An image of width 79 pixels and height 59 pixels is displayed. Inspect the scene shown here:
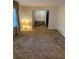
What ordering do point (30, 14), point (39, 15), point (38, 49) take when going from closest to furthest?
point (38, 49), point (30, 14), point (39, 15)

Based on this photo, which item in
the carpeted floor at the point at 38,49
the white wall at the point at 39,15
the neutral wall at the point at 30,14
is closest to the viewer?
the carpeted floor at the point at 38,49

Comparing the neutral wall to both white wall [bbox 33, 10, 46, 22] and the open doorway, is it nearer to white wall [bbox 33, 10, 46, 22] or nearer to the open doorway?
the open doorway

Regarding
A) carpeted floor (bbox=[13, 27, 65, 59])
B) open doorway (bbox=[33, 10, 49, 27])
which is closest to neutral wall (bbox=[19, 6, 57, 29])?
open doorway (bbox=[33, 10, 49, 27])

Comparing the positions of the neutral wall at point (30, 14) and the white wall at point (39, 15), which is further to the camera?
the white wall at point (39, 15)

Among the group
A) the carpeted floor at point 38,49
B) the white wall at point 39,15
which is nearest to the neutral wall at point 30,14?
the white wall at point 39,15

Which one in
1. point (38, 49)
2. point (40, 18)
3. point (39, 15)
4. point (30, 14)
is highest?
point (39, 15)

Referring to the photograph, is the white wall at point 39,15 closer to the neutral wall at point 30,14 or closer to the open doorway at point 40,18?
the open doorway at point 40,18

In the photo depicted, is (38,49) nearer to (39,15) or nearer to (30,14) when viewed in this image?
(30,14)

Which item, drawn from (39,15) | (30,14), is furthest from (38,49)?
(39,15)

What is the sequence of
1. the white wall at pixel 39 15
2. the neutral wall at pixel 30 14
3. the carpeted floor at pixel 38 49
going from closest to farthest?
the carpeted floor at pixel 38 49
the neutral wall at pixel 30 14
the white wall at pixel 39 15
